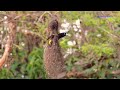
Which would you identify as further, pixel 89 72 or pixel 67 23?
pixel 67 23

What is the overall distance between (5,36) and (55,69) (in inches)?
56.0

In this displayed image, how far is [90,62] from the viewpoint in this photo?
14.6 ft

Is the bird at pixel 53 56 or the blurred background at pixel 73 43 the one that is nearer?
the bird at pixel 53 56

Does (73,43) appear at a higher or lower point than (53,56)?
higher

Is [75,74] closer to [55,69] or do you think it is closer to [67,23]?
[55,69]

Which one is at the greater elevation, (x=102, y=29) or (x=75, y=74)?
(x=102, y=29)

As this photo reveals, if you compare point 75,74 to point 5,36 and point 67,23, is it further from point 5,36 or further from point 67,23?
point 5,36

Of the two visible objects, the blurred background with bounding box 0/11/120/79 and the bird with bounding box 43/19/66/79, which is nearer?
the bird with bounding box 43/19/66/79

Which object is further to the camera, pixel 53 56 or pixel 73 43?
pixel 73 43
